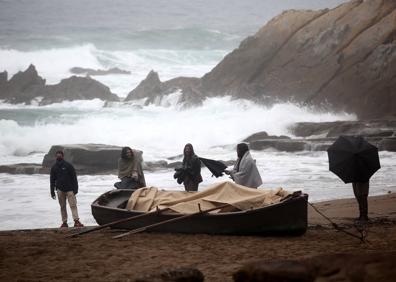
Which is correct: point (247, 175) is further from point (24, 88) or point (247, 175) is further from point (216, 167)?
point (24, 88)

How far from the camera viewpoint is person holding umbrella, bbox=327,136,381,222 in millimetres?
10227

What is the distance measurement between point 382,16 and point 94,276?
2418 cm

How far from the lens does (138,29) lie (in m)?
71.2

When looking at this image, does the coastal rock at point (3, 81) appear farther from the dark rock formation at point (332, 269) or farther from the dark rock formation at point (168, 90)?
the dark rock formation at point (332, 269)

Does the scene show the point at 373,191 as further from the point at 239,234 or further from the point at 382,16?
the point at 382,16

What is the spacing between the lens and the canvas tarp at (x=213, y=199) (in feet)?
31.6

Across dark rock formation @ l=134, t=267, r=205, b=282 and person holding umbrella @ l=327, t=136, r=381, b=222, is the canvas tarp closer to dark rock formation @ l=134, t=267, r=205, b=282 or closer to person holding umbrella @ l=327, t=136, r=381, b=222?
person holding umbrella @ l=327, t=136, r=381, b=222

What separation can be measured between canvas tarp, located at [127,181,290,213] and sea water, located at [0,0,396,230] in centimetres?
381

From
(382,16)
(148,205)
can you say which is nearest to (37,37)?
(382,16)

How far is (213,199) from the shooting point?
9852mm

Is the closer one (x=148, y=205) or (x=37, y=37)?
(x=148, y=205)

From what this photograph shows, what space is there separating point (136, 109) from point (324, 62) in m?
11.0

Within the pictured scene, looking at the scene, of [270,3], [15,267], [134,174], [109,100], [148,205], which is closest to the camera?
[15,267]

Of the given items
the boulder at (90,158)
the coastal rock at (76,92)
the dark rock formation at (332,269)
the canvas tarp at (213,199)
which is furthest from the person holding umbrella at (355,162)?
the coastal rock at (76,92)
